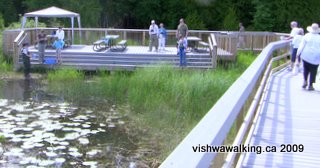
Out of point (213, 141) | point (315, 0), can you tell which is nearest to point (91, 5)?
point (315, 0)

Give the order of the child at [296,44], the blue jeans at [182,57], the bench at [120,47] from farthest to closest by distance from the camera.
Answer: the bench at [120,47] < the blue jeans at [182,57] < the child at [296,44]

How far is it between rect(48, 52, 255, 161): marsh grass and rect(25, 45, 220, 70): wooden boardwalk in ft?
9.21

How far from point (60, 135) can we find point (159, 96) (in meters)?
3.90

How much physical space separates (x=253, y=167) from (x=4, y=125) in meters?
8.73

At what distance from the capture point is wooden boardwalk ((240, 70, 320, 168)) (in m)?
5.68

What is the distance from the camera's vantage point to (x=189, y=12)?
45562 mm

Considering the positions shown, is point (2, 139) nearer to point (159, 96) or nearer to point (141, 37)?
point (159, 96)

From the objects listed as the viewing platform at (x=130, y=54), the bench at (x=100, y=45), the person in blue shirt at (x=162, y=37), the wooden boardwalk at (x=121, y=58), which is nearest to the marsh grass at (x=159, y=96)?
the wooden boardwalk at (x=121, y=58)

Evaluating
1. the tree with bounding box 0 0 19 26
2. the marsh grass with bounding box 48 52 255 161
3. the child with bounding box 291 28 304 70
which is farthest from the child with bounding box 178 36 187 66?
the tree with bounding box 0 0 19 26

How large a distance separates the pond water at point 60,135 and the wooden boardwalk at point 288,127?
312cm

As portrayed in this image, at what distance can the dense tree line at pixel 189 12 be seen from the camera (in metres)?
42.2

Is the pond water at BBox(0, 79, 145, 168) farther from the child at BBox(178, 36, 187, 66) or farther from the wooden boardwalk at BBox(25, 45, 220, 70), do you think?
the child at BBox(178, 36, 187, 66)

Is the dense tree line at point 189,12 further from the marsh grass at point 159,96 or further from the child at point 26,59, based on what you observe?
the marsh grass at point 159,96

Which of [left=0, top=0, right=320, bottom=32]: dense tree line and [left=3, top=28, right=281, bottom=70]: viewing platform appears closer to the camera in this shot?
[left=3, top=28, right=281, bottom=70]: viewing platform
